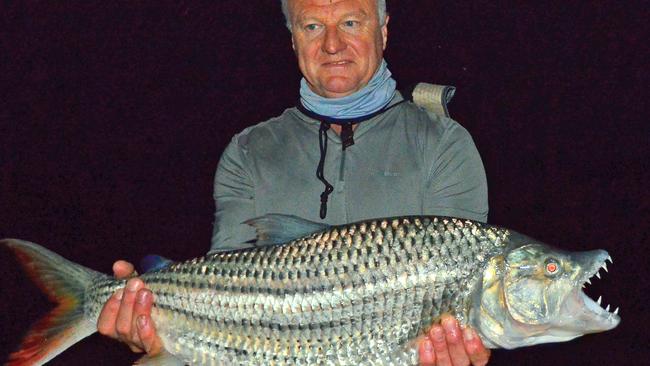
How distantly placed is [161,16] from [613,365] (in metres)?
6.86

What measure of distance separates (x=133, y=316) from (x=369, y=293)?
691mm

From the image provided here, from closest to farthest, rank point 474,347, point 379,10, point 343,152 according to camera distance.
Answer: point 474,347 → point 343,152 → point 379,10

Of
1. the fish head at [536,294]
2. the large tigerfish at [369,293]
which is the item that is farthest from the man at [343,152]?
the fish head at [536,294]

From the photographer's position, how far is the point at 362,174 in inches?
102

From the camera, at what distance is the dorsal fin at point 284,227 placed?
221cm

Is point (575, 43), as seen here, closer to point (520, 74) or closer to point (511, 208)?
point (520, 74)

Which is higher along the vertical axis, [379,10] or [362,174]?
[379,10]

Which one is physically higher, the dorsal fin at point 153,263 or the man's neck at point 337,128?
the man's neck at point 337,128

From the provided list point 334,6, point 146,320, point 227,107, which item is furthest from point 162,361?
point 227,107

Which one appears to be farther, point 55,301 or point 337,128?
point 337,128

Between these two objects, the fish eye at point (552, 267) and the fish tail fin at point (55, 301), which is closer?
the fish eye at point (552, 267)

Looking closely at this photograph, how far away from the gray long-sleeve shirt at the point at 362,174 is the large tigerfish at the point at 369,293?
1.16 ft

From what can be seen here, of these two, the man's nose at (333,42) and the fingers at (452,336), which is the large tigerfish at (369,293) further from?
the man's nose at (333,42)

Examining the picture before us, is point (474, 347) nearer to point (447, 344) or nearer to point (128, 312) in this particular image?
point (447, 344)
